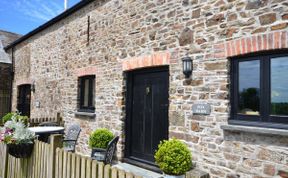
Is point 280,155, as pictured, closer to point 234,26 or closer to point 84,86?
point 234,26

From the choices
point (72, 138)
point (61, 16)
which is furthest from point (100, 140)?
point (61, 16)

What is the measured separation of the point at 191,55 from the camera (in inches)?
206

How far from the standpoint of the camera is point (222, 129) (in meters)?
4.58

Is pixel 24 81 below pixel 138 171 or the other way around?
the other way around

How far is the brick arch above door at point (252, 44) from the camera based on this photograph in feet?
12.8

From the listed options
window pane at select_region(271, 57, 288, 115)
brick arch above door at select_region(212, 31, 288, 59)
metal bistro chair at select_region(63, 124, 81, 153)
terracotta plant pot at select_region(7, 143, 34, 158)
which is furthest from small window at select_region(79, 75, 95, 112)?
window pane at select_region(271, 57, 288, 115)

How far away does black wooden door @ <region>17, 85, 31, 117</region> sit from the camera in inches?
528

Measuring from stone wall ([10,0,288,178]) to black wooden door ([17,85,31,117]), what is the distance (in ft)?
16.9

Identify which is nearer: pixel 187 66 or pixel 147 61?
pixel 187 66

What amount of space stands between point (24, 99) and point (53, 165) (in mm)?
11206

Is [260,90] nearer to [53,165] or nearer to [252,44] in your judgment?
[252,44]

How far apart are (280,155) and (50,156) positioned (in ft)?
11.7

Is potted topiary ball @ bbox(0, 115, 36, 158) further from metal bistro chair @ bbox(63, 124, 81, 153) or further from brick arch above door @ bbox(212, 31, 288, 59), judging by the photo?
brick arch above door @ bbox(212, 31, 288, 59)

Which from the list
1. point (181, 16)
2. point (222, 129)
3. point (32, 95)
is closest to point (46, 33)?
point (32, 95)
